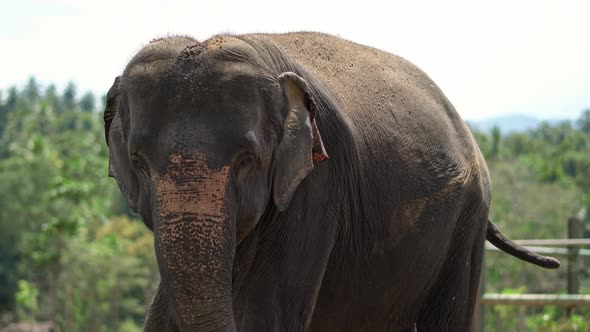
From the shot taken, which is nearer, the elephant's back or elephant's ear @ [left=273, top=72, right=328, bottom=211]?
elephant's ear @ [left=273, top=72, right=328, bottom=211]

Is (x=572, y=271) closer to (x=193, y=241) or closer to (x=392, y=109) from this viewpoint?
(x=392, y=109)

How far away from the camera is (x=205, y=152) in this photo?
12.3 ft

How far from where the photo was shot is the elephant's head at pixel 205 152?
3.71m

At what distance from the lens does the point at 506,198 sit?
62.7 meters

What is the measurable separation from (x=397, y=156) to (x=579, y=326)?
213 inches

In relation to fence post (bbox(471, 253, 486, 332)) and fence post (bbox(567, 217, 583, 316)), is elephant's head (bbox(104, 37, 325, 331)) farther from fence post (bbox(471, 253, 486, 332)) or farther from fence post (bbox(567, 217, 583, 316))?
fence post (bbox(567, 217, 583, 316))

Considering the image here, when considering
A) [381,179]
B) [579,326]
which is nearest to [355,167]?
[381,179]

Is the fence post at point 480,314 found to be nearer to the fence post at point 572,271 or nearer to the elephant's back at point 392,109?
the fence post at point 572,271

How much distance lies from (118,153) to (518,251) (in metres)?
3.35

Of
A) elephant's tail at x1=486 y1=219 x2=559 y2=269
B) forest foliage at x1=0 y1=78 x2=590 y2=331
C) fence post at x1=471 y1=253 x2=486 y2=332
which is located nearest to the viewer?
elephant's tail at x1=486 y1=219 x2=559 y2=269

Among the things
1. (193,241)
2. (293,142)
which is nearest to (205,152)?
(193,241)

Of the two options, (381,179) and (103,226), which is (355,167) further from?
(103,226)

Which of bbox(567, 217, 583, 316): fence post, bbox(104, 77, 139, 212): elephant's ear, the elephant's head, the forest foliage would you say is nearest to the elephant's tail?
the elephant's head

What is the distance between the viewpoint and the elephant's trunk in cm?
368
